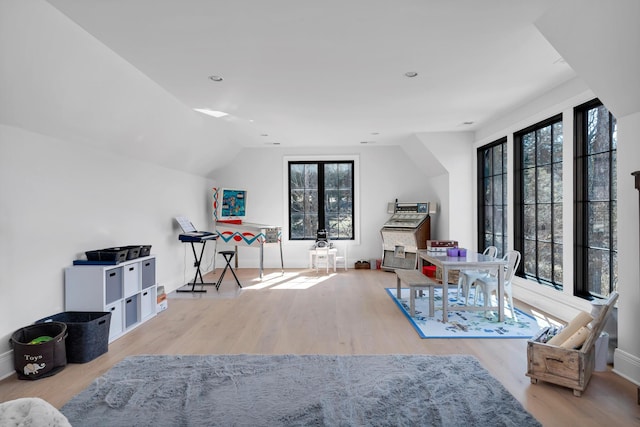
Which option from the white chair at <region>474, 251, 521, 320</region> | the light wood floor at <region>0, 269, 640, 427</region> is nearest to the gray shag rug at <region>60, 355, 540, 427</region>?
the light wood floor at <region>0, 269, 640, 427</region>

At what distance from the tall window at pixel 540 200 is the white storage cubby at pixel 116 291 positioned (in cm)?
493

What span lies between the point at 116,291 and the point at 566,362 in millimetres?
4008

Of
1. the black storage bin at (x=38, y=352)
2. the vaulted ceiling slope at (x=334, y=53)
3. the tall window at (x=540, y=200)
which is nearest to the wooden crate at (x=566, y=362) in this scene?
the tall window at (x=540, y=200)

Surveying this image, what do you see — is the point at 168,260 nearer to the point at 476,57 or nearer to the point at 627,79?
the point at 476,57

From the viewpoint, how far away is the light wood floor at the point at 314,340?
252 centimetres

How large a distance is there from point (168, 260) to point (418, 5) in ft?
16.3

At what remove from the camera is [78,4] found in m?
2.45

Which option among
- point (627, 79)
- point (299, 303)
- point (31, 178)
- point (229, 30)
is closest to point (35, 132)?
point (31, 178)

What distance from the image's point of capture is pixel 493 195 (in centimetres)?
620

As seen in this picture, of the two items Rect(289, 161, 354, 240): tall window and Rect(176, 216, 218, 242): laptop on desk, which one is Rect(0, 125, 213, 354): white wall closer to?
Rect(176, 216, 218, 242): laptop on desk

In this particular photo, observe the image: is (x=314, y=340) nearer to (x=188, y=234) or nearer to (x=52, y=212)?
(x=52, y=212)

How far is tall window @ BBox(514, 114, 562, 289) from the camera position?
4.50 metres

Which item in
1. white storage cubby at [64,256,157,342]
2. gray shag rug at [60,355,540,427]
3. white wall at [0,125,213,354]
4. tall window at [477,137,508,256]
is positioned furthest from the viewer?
tall window at [477,137,508,256]

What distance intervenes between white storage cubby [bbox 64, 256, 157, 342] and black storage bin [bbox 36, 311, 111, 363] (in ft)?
0.71
